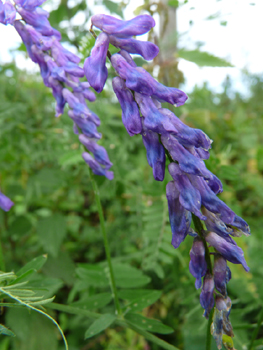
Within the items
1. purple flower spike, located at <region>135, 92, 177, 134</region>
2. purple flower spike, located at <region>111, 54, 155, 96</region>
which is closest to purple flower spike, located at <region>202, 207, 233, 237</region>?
purple flower spike, located at <region>135, 92, 177, 134</region>

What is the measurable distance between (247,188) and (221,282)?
2.69m

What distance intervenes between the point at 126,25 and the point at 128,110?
21 centimetres

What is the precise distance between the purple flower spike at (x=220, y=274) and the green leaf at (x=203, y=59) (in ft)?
3.74

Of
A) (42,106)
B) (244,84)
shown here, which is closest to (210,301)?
(42,106)

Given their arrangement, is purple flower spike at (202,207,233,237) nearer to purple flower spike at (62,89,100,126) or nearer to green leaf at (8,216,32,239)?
purple flower spike at (62,89,100,126)

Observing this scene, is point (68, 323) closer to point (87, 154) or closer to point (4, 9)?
point (87, 154)

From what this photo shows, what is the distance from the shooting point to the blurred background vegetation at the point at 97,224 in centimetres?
156

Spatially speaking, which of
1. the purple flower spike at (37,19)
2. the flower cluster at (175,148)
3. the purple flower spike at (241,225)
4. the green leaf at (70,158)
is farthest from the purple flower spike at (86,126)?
the purple flower spike at (241,225)

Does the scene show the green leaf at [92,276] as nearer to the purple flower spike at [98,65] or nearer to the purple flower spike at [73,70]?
the purple flower spike at [73,70]

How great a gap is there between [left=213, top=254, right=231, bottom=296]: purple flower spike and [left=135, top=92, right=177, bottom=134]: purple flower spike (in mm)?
352

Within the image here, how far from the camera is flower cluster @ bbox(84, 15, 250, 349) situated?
2.33ft

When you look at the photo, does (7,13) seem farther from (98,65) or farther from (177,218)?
(177,218)

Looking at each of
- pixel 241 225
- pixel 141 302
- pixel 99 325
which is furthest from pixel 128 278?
pixel 241 225

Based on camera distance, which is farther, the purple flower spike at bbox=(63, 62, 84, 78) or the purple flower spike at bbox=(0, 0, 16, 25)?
the purple flower spike at bbox=(63, 62, 84, 78)
